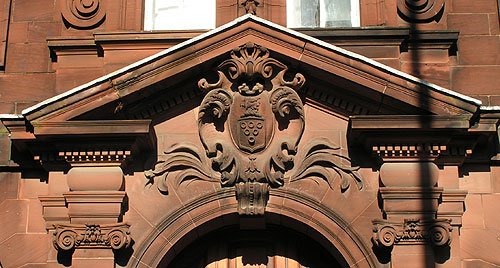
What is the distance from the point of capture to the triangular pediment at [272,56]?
11703 mm

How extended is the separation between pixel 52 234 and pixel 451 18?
21.1ft

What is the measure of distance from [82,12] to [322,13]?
3561mm

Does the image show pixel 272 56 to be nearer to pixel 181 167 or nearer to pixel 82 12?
pixel 181 167

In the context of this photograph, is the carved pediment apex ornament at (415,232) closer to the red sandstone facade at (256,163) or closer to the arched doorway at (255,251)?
the red sandstone facade at (256,163)

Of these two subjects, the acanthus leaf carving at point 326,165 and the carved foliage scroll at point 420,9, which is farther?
the carved foliage scroll at point 420,9

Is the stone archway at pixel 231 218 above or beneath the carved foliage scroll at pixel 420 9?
beneath

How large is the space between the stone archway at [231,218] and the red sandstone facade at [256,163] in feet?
0.06

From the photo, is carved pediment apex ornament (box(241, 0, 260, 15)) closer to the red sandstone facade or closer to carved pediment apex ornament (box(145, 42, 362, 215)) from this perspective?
the red sandstone facade

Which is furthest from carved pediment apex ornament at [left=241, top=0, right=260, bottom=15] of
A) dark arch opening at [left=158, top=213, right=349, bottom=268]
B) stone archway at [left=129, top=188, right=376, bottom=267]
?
dark arch opening at [left=158, top=213, right=349, bottom=268]

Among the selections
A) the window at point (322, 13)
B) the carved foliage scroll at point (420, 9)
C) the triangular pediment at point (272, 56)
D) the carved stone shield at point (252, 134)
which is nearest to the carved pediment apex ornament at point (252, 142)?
the carved stone shield at point (252, 134)

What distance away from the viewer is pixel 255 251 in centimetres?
1272

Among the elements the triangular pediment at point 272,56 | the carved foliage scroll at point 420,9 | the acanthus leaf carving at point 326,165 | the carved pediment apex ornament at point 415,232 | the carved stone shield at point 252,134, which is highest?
the carved foliage scroll at point 420,9

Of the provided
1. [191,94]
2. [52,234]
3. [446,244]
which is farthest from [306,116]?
[52,234]

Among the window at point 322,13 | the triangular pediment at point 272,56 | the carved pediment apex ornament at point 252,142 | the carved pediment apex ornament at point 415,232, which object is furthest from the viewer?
the window at point 322,13
